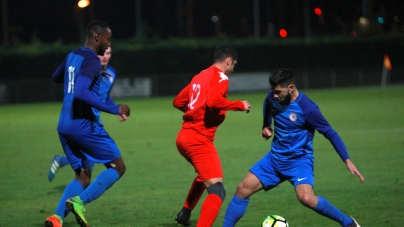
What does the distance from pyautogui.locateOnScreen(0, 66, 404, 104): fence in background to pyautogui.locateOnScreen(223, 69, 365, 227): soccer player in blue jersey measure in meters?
30.2

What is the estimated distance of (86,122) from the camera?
691 cm

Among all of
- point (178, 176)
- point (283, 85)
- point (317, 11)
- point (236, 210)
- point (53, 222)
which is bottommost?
point (317, 11)

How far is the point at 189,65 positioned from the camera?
144 feet

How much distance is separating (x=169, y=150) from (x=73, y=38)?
37.9 meters

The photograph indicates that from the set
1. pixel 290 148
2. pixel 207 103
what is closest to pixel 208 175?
pixel 207 103

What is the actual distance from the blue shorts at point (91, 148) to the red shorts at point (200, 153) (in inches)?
30.1

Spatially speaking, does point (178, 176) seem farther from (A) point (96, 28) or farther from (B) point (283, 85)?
(B) point (283, 85)

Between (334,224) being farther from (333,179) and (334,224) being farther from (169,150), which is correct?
(169,150)

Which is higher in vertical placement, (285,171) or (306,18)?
(285,171)

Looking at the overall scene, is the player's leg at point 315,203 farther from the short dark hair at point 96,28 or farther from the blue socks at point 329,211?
the short dark hair at point 96,28

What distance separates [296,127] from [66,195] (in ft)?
8.17

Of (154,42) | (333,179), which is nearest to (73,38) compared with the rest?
(154,42)

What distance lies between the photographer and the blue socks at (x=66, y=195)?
693 cm

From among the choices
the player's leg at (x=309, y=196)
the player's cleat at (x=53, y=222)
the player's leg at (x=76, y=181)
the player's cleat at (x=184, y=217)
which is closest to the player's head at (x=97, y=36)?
the player's leg at (x=76, y=181)
